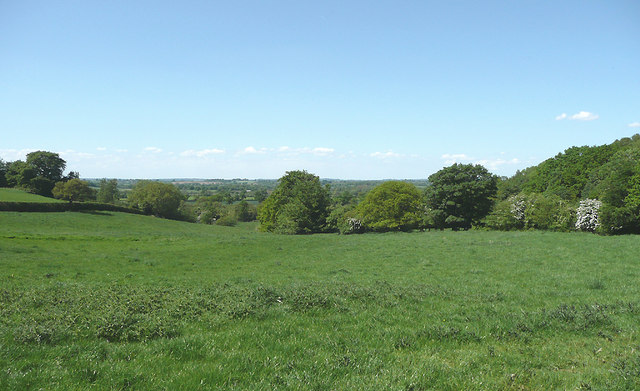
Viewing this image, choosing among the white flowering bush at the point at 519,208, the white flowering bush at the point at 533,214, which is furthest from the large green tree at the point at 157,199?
the white flowering bush at the point at 519,208

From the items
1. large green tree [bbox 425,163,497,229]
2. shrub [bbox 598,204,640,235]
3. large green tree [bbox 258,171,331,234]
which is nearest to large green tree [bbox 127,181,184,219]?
large green tree [bbox 258,171,331,234]

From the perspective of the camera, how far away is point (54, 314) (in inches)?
329

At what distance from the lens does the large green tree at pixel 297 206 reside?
67.4 meters

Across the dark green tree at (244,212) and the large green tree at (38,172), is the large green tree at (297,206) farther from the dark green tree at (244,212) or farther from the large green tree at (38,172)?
the dark green tree at (244,212)

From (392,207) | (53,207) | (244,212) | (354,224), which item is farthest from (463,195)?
(244,212)

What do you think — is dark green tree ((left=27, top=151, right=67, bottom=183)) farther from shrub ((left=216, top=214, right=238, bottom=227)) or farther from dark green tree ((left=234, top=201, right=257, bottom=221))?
dark green tree ((left=234, top=201, right=257, bottom=221))

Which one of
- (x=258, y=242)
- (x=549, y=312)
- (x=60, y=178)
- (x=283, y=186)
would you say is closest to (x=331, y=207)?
(x=283, y=186)

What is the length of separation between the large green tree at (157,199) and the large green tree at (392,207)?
62.6 m

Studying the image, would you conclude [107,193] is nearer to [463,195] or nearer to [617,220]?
[463,195]

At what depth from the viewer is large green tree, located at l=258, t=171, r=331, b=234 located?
67.4 meters

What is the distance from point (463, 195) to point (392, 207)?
13.2 metres

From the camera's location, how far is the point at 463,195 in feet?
196

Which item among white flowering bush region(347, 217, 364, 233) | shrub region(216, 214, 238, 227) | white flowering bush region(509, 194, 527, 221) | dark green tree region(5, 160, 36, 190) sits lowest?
shrub region(216, 214, 238, 227)

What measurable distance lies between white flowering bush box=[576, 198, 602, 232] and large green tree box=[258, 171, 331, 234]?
43213mm
